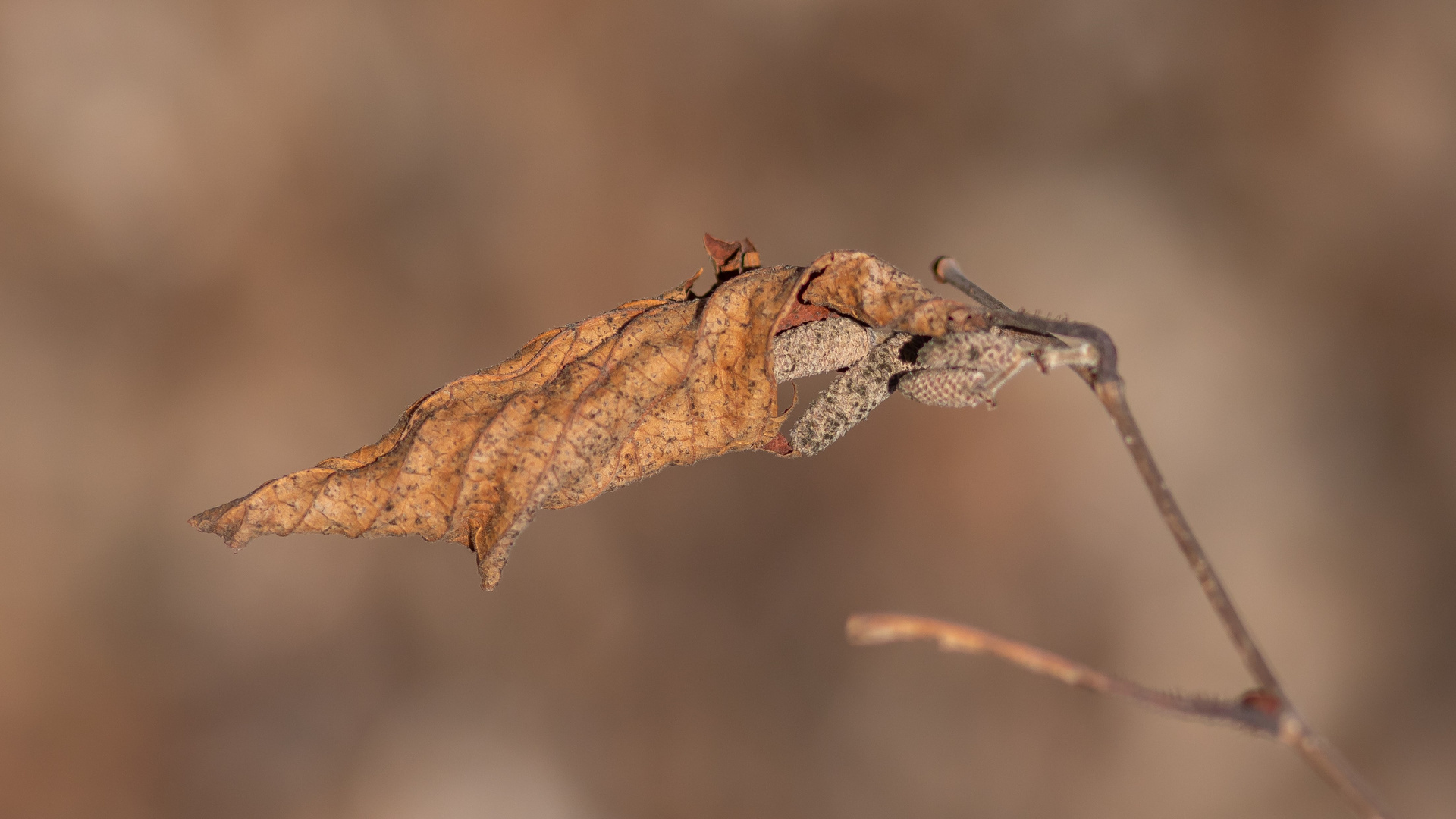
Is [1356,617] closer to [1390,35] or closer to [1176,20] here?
[1390,35]

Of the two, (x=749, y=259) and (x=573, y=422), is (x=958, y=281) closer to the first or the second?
(x=749, y=259)

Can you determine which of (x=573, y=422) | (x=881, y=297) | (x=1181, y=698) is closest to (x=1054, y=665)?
(x=1181, y=698)

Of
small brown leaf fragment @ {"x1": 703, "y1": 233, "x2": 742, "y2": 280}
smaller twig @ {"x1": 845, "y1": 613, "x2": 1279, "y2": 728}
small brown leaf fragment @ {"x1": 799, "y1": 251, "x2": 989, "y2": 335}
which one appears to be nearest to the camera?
smaller twig @ {"x1": 845, "y1": 613, "x2": 1279, "y2": 728}

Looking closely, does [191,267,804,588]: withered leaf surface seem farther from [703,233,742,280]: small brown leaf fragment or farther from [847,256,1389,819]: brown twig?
[847,256,1389,819]: brown twig

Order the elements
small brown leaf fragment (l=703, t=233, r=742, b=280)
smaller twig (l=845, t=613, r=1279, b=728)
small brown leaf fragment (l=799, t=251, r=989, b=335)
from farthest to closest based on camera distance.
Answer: small brown leaf fragment (l=703, t=233, r=742, b=280) → small brown leaf fragment (l=799, t=251, r=989, b=335) → smaller twig (l=845, t=613, r=1279, b=728)

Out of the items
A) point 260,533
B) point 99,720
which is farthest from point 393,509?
point 99,720

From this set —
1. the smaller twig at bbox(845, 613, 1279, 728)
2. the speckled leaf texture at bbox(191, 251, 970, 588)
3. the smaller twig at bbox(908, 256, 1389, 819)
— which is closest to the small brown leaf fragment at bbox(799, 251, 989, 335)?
the speckled leaf texture at bbox(191, 251, 970, 588)
